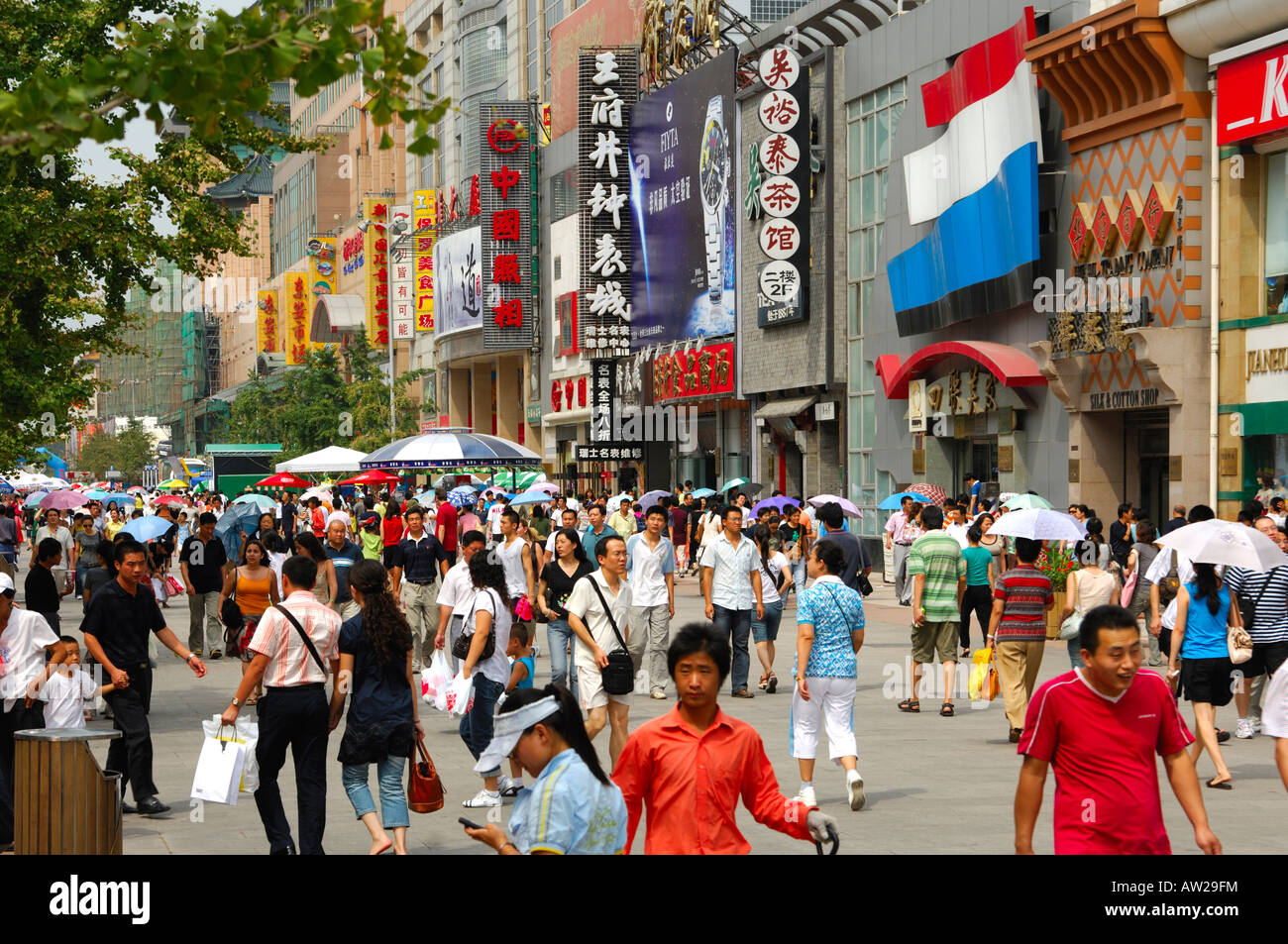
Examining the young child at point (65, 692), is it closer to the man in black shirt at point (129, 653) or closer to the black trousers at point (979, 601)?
the man in black shirt at point (129, 653)

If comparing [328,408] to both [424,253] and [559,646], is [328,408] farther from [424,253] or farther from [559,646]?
[559,646]

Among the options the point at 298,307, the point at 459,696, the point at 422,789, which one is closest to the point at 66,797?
the point at 422,789

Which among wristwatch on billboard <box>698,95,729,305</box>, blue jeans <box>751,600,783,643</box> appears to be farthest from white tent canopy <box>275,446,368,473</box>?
blue jeans <box>751,600,783,643</box>

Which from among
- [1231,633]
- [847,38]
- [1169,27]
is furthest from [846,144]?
[1231,633]

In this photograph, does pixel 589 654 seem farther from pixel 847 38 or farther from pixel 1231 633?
pixel 847 38

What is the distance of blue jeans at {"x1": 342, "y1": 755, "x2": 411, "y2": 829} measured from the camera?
29.1 ft

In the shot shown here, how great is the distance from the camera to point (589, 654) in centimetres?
1178

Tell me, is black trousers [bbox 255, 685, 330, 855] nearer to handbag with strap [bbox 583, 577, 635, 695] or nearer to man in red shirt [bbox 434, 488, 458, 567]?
handbag with strap [bbox 583, 577, 635, 695]

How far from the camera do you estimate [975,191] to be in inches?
1294

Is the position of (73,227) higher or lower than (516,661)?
higher

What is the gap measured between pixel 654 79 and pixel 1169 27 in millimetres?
29562

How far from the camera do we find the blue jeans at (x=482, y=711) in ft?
37.1

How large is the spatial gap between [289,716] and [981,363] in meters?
24.9

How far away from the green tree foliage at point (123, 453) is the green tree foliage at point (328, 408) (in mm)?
65589
